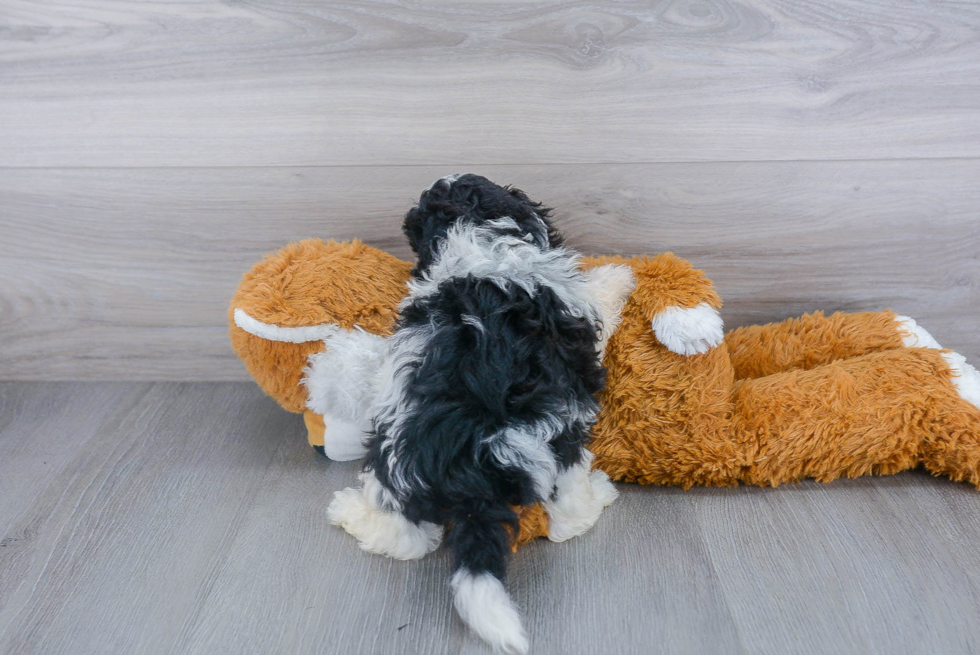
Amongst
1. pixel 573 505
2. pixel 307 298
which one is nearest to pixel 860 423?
pixel 573 505

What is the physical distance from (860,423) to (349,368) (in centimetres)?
67

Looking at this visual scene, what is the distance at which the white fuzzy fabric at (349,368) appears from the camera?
0.89 metres

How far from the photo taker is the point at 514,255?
0.78m

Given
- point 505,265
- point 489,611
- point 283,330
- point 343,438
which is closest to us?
point 489,611

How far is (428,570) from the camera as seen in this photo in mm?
805

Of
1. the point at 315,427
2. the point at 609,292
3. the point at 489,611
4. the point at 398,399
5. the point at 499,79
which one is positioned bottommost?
the point at 315,427

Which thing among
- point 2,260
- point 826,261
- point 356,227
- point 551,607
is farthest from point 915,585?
point 2,260

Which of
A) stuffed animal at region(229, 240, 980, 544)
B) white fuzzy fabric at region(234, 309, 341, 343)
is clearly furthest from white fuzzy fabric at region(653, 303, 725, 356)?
white fuzzy fabric at region(234, 309, 341, 343)

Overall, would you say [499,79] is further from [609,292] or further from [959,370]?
[959,370]

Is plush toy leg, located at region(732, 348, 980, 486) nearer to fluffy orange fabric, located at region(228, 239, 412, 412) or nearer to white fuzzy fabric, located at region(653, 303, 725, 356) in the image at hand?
white fuzzy fabric, located at region(653, 303, 725, 356)

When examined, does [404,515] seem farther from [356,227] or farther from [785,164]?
[785,164]

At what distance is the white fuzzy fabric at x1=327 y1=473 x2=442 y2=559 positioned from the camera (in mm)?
808

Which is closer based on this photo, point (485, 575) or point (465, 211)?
point (485, 575)

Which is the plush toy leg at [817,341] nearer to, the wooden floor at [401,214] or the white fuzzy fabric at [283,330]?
the wooden floor at [401,214]
